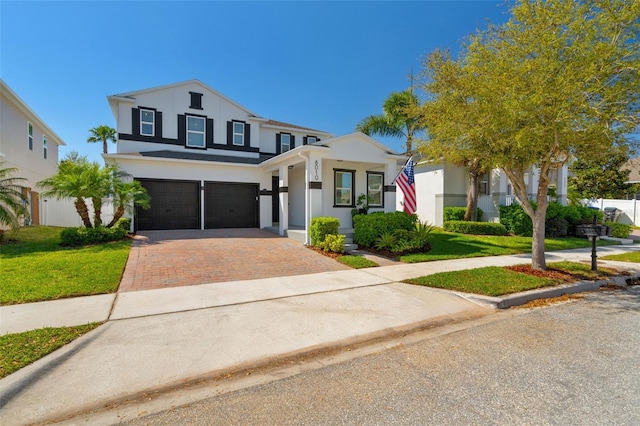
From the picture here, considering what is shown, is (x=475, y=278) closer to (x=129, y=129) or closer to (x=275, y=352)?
(x=275, y=352)

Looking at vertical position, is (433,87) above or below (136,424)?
above

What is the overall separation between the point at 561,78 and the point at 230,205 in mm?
13333

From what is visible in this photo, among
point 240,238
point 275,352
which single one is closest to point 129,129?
point 240,238

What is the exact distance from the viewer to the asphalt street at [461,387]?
265 centimetres

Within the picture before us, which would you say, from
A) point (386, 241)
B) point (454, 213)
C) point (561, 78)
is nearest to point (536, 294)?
point (561, 78)

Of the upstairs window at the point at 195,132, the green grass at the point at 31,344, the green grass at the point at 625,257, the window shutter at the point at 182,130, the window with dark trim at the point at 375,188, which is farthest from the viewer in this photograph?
the upstairs window at the point at 195,132

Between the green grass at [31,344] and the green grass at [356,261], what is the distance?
6033 mm

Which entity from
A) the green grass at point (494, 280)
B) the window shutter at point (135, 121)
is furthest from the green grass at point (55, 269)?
the green grass at point (494, 280)

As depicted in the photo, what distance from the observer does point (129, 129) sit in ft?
49.4

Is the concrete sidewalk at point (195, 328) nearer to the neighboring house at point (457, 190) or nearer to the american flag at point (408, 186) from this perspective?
the american flag at point (408, 186)

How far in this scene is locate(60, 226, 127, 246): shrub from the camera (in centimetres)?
1032

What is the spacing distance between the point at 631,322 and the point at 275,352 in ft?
18.3

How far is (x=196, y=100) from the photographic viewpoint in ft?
54.0

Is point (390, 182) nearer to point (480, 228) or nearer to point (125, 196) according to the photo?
point (480, 228)
